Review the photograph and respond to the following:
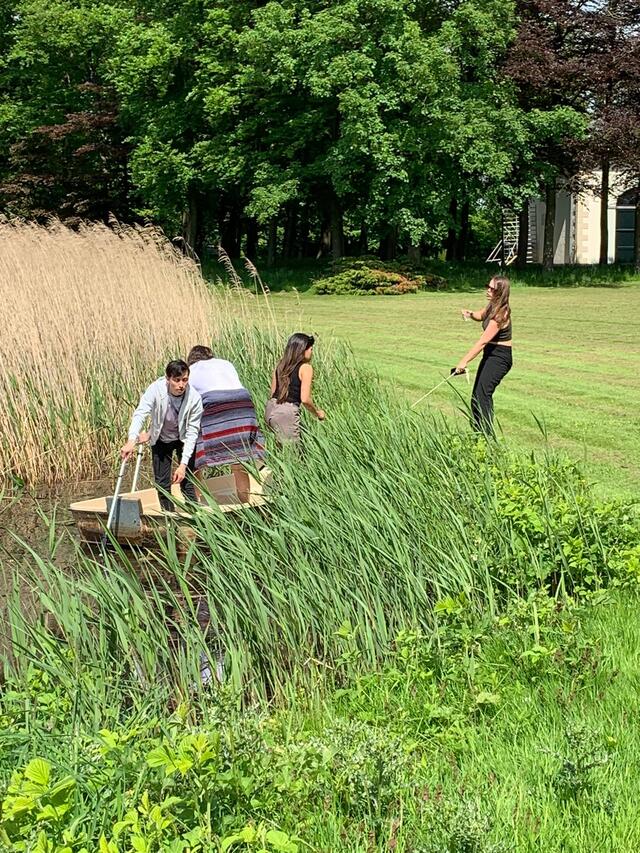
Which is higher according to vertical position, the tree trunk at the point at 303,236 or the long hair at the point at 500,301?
the tree trunk at the point at 303,236

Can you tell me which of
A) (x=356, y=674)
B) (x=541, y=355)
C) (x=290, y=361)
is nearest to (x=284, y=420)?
(x=290, y=361)

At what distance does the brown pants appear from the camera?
7.41m

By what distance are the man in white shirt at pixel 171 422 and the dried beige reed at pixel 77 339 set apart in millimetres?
2276

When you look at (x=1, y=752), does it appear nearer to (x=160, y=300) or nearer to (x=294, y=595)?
(x=294, y=595)

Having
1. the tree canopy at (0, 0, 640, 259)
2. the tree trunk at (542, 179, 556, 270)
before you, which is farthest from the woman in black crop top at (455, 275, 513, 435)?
the tree trunk at (542, 179, 556, 270)

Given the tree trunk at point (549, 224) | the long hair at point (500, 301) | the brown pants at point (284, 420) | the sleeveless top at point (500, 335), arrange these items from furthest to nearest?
the tree trunk at point (549, 224)
the sleeveless top at point (500, 335)
the long hair at point (500, 301)
the brown pants at point (284, 420)

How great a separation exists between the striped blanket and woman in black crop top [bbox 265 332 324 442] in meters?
0.20

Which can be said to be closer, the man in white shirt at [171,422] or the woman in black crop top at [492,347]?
the man in white shirt at [171,422]

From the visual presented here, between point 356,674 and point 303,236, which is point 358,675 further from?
point 303,236

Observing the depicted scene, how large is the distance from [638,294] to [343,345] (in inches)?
724

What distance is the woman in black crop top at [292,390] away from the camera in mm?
7473

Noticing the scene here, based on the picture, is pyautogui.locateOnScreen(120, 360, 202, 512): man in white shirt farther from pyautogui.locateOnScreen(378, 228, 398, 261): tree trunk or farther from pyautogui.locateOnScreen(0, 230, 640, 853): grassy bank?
pyautogui.locateOnScreen(378, 228, 398, 261): tree trunk

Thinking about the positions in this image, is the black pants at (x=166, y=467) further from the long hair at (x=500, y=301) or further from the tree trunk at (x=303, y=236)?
the tree trunk at (x=303, y=236)

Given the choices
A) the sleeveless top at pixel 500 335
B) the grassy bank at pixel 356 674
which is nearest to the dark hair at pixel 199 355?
the grassy bank at pixel 356 674
